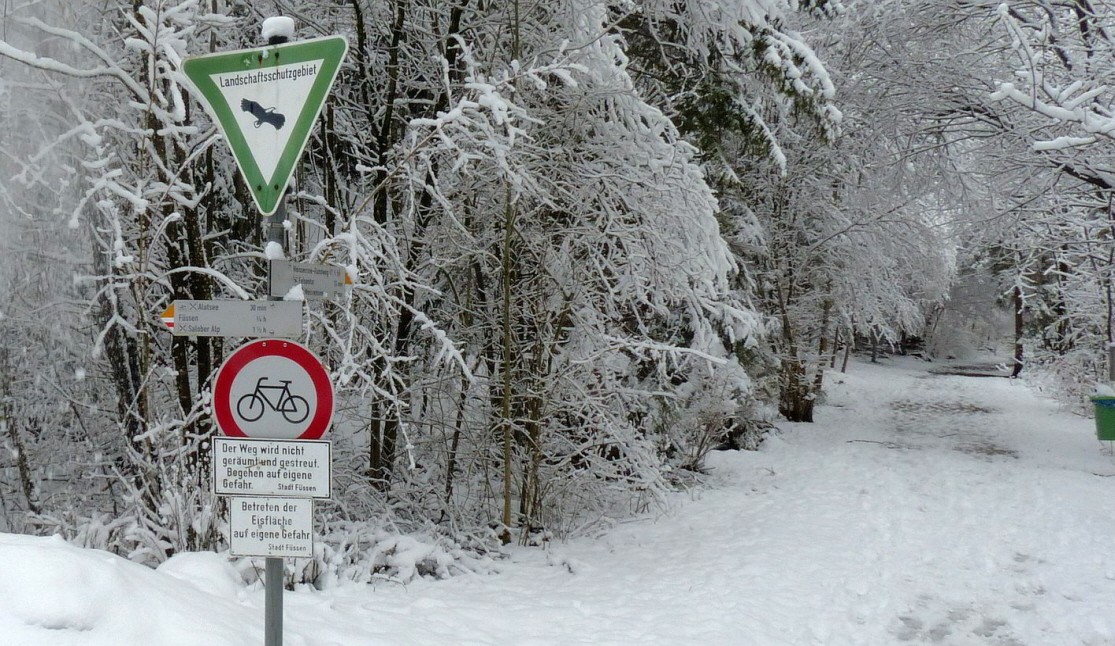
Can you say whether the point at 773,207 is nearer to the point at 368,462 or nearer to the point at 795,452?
the point at 795,452

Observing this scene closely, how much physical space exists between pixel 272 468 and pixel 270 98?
137cm

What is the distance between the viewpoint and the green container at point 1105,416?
42.0 ft

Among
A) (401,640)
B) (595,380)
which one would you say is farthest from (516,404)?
(401,640)

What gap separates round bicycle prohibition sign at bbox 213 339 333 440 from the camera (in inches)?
126

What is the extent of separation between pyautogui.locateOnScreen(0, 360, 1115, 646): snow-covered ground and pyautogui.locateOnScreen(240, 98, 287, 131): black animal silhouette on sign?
1879mm

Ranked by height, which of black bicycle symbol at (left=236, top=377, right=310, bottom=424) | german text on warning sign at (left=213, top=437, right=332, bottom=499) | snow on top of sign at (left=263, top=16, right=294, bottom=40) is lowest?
german text on warning sign at (left=213, top=437, right=332, bottom=499)

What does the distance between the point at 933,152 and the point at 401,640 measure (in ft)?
34.8

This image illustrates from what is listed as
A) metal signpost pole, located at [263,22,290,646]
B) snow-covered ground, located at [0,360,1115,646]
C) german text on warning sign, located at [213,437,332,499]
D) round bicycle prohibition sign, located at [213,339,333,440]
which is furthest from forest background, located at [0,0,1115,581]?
german text on warning sign, located at [213,437,332,499]

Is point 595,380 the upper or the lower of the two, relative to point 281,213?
lower

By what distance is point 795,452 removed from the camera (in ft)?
46.1

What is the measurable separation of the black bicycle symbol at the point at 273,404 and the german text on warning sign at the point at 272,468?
0.29ft

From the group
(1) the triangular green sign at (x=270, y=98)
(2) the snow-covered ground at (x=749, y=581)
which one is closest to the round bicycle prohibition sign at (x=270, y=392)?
(1) the triangular green sign at (x=270, y=98)

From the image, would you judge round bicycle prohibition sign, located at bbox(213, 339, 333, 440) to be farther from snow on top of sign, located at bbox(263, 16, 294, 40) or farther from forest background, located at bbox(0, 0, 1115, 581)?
forest background, located at bbox(0, 0, 1115, 581)

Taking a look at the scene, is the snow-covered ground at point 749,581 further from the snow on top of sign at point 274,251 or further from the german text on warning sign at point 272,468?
the snow on top of sign at point 274,251
